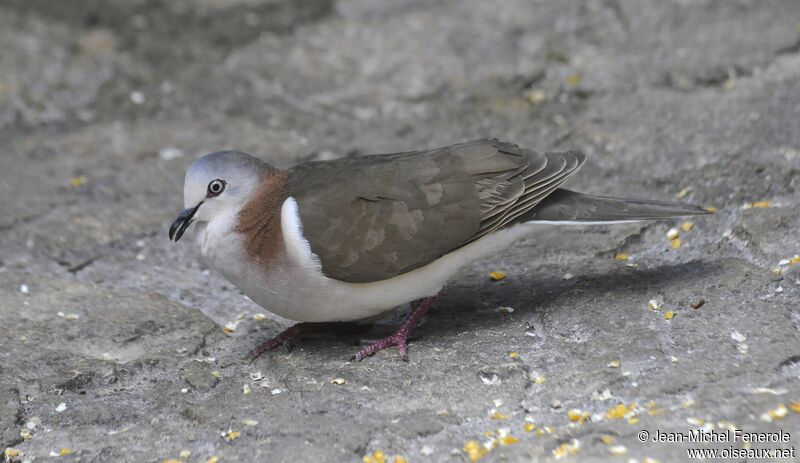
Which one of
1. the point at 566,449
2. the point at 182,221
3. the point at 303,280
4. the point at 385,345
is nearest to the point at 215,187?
the point at 182,221

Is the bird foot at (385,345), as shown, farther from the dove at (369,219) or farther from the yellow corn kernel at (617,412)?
the yellow corn kernel at (617,412)

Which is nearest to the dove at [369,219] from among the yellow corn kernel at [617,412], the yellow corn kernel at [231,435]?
the yellow corn kernel at [231,435]

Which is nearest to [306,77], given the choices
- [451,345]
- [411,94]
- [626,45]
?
[411,94]

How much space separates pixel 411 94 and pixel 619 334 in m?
2.87

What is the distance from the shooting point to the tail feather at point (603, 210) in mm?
4160

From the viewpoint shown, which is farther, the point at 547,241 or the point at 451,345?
the point at 547,241

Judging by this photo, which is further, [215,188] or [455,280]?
[455,280]

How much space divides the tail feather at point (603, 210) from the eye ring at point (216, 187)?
1.25 m

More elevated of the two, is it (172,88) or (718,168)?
(172,88)

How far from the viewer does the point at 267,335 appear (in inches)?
176

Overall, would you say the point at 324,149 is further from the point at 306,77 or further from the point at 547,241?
the point at 547,241

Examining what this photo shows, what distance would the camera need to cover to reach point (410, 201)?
4.05 metres

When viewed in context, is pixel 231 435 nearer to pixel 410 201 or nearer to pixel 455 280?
pixel 410 201

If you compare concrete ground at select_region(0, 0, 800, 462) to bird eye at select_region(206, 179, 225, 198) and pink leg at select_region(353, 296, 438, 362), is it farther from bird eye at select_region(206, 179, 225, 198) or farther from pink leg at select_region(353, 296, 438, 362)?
bird eye at select_region(206, 179, 225, 198)
